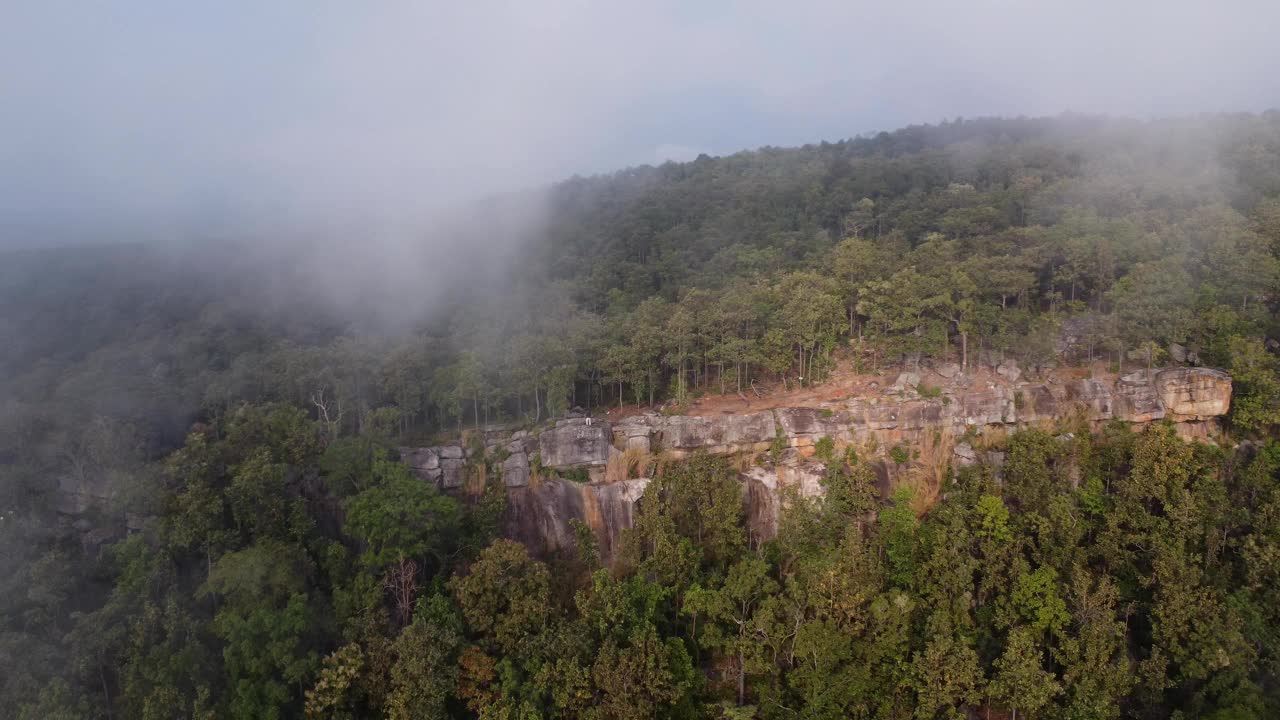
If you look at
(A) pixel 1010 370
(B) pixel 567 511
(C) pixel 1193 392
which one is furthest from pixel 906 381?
(B) pixel 567 511

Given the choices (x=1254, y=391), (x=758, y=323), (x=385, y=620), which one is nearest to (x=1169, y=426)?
(x=1254, y=391)

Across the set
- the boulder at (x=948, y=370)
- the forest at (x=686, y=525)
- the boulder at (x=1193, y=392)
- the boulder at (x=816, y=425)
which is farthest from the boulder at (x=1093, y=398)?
the boulder at (x=816, y=425)

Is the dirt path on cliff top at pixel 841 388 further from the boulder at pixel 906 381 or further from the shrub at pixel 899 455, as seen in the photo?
the shrub at pixel 899 455

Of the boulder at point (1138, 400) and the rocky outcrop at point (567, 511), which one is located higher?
the boulder at point (1138, 400)

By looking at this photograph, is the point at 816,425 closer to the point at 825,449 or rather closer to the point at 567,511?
the point at 825,449

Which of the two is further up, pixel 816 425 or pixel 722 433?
pixel 816 425

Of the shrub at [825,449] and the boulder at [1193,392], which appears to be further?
the shrub at [825,449]

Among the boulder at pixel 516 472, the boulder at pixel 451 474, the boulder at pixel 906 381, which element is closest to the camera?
the boulder at pixel 516 472
